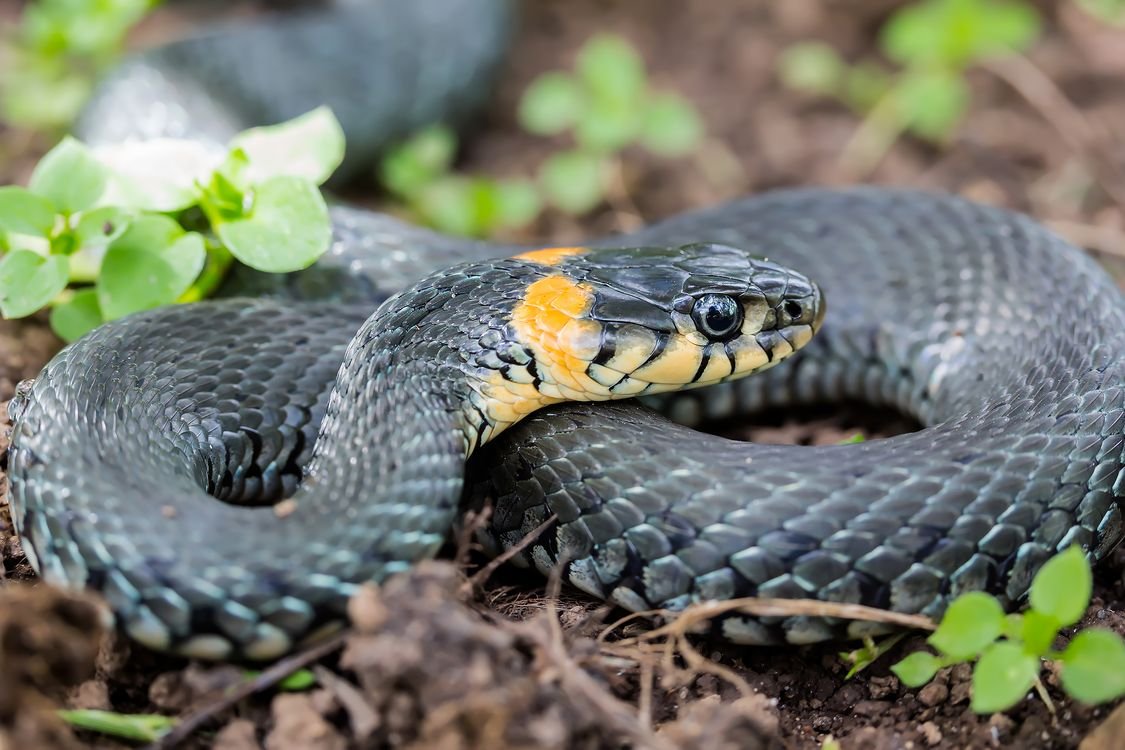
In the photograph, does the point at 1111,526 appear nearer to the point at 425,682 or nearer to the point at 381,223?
the point at 425,682

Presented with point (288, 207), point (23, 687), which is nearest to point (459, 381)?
point (288, 207)

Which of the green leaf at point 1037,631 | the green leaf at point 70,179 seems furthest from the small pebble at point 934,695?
the green leaf at point 70,179

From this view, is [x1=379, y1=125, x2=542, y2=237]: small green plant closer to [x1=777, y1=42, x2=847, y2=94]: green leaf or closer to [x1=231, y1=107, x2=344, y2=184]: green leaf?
[x1=777, y1=42, x2=847, y2=94]: green leaf

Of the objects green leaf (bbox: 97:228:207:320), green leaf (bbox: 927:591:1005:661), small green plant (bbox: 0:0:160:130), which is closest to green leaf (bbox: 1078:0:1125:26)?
green leaf (bbox: 927:591:1005:661)

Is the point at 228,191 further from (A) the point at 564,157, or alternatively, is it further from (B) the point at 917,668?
(A) the point at 564,157

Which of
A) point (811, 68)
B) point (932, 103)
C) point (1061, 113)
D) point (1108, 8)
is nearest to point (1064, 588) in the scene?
point (932, 103)
